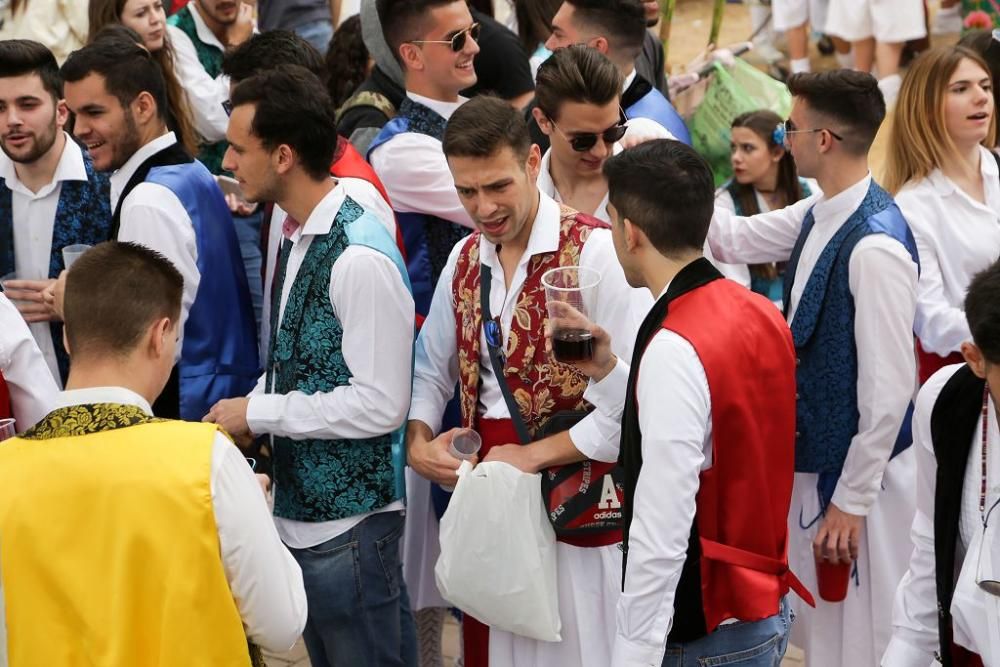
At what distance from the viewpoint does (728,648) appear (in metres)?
3.07

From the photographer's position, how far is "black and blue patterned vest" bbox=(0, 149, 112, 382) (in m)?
4.48

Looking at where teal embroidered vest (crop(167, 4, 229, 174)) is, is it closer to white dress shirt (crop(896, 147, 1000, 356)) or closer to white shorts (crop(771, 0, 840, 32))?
white dress shirt (crop(896, 147, 1000, 356))

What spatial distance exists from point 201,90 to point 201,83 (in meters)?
0.07

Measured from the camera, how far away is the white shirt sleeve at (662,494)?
2.86 metres

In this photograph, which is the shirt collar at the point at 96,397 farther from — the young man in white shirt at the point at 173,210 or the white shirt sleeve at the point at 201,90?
the white shirt sleeve at the point at 201,90

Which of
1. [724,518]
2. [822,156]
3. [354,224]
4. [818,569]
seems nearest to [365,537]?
[354,224]

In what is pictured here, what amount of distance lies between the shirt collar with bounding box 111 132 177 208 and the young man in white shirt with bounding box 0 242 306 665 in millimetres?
1640

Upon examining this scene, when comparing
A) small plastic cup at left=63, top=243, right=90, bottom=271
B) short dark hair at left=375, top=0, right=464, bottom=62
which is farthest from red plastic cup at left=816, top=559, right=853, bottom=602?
small plastic cup at left=63, top=243, right=90, bottom=271

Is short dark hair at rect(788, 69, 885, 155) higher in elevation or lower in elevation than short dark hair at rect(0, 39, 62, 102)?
lower

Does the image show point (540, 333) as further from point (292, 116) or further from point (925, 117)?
point (925, 117)

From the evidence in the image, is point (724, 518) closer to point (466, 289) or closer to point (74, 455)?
point (466, 289)

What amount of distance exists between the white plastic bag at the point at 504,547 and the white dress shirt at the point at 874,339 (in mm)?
1053

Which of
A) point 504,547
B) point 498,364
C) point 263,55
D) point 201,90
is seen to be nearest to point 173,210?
point 263,55

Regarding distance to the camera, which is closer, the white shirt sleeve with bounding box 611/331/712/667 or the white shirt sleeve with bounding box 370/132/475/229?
the white shirt sleeve with bounding box 611/331/712/667
